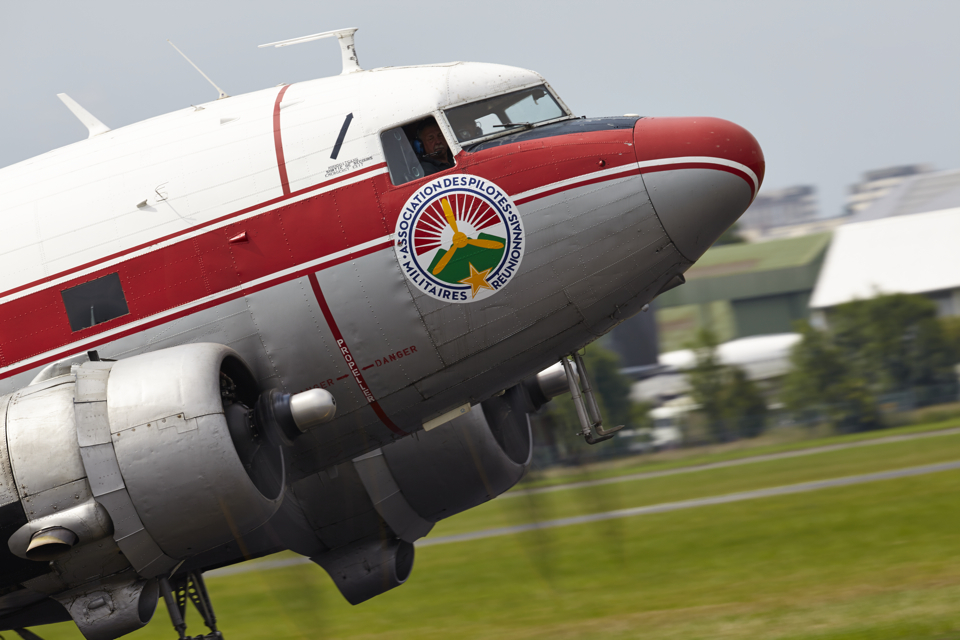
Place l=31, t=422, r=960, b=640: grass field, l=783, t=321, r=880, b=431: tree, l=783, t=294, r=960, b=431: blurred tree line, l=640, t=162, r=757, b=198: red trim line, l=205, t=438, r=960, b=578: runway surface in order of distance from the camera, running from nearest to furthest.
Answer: l=640, t=162, r=757, b=198: red trim line, l=31, t=422, r=960, b=640: grass field, l=205, t=438, r=960, b=578: runway surface, l=783, t=321, r=880, b=431: tree, l=783, t=294, r=960, b=431: blurred tree line

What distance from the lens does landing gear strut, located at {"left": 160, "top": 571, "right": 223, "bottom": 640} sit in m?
9.75

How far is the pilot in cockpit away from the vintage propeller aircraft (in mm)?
25

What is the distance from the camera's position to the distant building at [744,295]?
6406cm

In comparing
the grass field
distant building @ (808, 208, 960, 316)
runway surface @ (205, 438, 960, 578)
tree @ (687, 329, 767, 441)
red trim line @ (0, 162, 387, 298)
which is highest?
red trim line @ (0, 162, 387, 298)

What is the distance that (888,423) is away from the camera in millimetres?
46125

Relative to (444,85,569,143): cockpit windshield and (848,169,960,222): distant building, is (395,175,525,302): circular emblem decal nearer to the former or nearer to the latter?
(444,85,569,143): cockpit windshield

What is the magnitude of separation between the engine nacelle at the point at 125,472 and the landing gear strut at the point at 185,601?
49.7 inches

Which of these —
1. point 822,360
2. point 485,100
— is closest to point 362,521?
point 485,100

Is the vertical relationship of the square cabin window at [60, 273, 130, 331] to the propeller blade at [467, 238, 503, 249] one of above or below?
above

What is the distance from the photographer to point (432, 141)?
962 cm

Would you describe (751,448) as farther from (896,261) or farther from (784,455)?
(896,261)

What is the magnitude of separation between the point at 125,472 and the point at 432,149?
13.8 ft

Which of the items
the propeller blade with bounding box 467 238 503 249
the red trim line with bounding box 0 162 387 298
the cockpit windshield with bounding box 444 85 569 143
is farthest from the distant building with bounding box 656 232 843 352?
the red trim line with bounding box 0 162 387 298

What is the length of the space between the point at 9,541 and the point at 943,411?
151 feet
